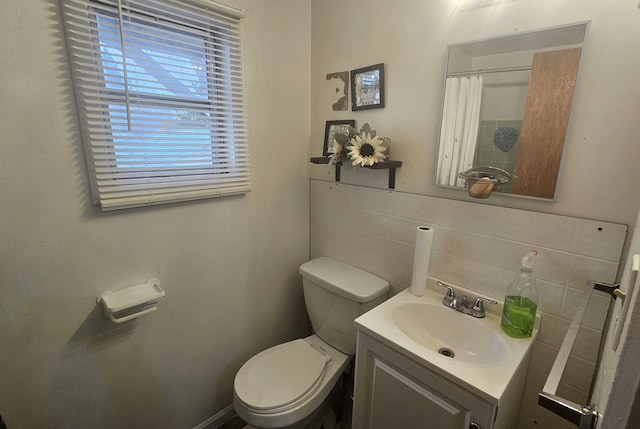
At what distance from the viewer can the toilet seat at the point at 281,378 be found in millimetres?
1220

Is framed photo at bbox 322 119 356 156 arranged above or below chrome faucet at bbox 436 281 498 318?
above

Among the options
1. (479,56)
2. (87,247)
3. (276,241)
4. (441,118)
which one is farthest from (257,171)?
(479,56)

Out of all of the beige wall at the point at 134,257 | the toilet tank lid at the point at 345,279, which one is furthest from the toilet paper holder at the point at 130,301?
the toilet tank lid at the point at 345,279

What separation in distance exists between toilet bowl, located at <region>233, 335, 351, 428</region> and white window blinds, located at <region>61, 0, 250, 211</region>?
839mm

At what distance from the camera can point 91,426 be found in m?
1.18

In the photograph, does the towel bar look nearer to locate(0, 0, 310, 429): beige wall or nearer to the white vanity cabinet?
the white vanity cabinet

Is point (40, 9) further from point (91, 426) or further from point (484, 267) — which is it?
point (484, 267)

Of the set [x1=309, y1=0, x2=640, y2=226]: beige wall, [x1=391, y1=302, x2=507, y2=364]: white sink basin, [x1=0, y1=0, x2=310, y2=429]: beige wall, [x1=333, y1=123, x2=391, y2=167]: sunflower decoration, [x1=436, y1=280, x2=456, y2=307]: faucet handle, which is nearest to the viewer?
[x1=309, y1=0, x2=640, y2=226]: beige wall

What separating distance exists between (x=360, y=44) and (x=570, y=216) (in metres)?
1.11

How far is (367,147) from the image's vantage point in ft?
4.30

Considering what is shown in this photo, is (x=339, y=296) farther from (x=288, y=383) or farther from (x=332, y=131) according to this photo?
(x=332, y=131)

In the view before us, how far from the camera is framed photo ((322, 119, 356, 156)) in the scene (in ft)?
4.93

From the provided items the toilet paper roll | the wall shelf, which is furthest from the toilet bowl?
the wall shelf

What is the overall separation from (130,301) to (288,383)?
2.42 feet
